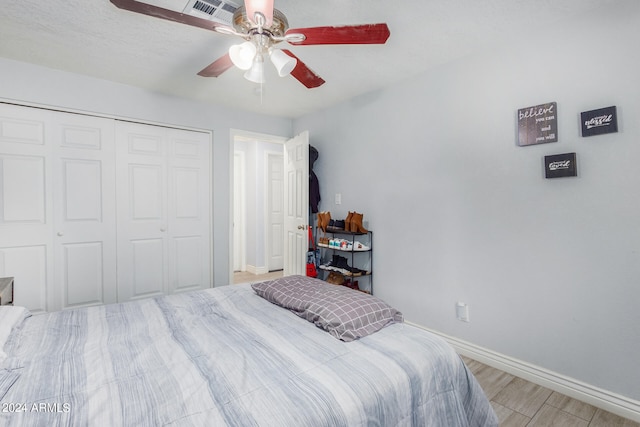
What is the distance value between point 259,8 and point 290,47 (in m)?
0.96

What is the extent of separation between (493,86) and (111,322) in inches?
114

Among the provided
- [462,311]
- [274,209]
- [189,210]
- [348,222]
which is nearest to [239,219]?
[274,209]

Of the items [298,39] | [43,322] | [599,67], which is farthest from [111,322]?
[599,67]

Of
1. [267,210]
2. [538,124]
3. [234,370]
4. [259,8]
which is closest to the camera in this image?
[234,370]

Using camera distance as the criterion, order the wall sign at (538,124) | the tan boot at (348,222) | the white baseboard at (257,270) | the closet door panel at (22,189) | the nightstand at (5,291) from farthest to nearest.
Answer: the white baseboard at (257,270)
the tan boot at (348,222)
the closet door panel at (22,189)
the wall sign at (538,124)
the nightstand at (5,291)

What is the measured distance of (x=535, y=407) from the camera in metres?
1.86

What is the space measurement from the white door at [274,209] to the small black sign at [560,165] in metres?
4.04

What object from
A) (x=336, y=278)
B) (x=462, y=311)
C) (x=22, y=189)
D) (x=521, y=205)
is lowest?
(x=462, y=311)

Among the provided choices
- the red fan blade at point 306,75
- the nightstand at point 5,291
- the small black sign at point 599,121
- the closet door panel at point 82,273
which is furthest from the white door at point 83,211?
the small black sign at point 599,121

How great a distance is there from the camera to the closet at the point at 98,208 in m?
2.72

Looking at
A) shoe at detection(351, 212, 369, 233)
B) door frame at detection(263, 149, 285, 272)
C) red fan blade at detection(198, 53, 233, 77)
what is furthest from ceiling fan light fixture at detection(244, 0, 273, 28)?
door frame at detection(263, 149, 285, 272)

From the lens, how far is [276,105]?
3756mm

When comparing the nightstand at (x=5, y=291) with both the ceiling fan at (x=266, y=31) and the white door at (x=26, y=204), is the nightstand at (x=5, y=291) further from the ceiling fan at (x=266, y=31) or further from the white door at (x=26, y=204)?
the ceiling fan at (x=266, y=31)

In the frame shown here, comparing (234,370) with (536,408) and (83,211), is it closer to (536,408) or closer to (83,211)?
(536,408)
